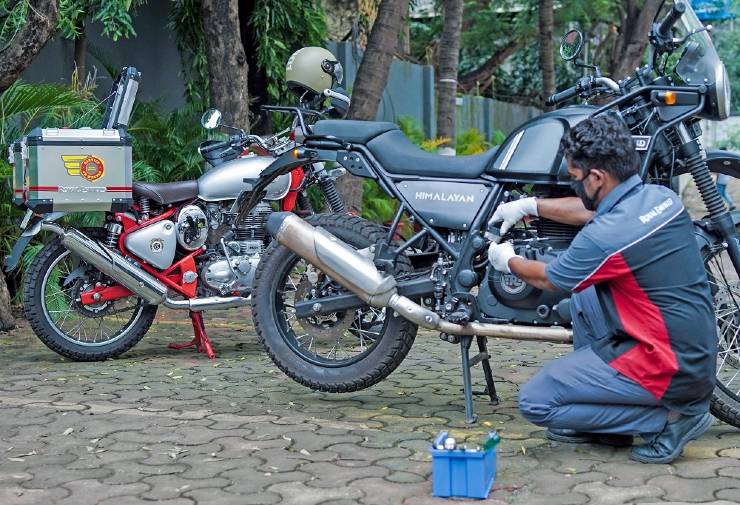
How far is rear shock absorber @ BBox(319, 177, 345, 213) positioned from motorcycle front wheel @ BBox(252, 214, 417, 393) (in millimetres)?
1590

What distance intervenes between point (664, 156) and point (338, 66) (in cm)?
281

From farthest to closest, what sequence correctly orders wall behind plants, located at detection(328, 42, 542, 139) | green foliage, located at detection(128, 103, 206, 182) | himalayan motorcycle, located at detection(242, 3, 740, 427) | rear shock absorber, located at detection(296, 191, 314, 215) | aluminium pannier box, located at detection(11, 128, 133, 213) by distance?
1. wall behind plants, located at detection(328, 42, 542, 139)
2. green foliage, located at detection(128, 103, 206, 182)
3. rear shock absorber, located at detection(296, 191, 314, 215)
4. aluminium pannier box, located at detection(11, 128, 133, 213)
5. himalayan motorcycle, located at detection(242, 3, 740, 427)

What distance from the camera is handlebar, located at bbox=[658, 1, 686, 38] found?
17.5ft

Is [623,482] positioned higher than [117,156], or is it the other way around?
[117,156]


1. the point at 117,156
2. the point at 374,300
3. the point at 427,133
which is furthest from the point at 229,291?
the point at 427,133

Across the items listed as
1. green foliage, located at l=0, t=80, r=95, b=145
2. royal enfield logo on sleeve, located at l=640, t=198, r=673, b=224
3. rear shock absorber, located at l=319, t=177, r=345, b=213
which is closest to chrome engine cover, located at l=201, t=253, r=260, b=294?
rear shock absorber, located at l=319, t=177, r=345, b=213

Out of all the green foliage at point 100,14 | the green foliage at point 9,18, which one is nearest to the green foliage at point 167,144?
the green foliage at point 100,14

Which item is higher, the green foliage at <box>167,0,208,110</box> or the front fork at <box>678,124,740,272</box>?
the green foliage at <box>167,0,208,110</box>

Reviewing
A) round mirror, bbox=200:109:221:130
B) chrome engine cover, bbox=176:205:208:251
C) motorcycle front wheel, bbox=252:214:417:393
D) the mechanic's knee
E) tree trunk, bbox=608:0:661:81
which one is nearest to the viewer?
the mechanic's knee

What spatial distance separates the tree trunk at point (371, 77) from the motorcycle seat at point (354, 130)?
5.25 meters

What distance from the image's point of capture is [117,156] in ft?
23.6

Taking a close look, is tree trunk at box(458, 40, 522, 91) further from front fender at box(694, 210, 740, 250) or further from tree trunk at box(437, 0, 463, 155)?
front fender at box(694, 210, 740, 250)

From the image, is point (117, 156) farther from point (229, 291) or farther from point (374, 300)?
point (374, 300)

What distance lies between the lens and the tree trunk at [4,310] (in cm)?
857
